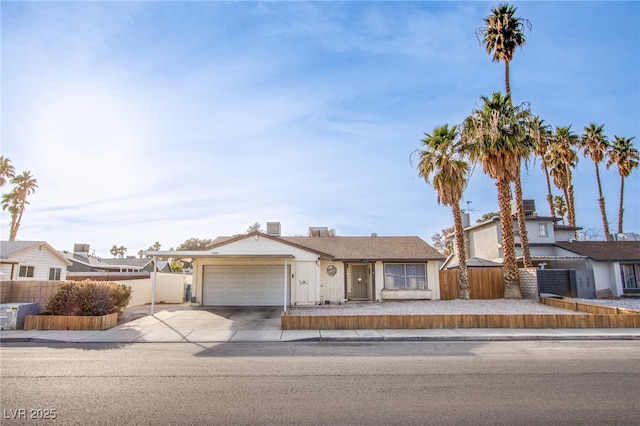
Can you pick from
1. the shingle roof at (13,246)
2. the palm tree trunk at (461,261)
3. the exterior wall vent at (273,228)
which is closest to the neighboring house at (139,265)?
the shingle roof at (13,246)

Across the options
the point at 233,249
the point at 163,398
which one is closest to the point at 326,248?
the point at 233,249

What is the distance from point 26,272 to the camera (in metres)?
23.8

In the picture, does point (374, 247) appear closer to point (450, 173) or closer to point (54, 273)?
point (450, 173)

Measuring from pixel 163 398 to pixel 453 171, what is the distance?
2002cm

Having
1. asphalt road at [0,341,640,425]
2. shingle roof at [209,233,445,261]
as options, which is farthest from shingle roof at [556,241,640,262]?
asphalt road at [0,341,640,425]

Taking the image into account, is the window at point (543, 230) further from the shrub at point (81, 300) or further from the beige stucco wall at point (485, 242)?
the shrub at point (81, 300)

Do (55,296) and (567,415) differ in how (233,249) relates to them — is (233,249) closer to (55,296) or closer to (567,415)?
(55,296)

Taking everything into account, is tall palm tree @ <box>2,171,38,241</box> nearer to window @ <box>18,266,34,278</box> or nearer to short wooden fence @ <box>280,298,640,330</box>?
window @ <box>18,266,34,278</box>

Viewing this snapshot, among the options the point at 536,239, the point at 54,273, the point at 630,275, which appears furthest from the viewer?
the point at 536,239

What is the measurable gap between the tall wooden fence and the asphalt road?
12.8m

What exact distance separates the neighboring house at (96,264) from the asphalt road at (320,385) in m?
32.8

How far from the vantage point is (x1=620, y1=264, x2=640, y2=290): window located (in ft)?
82.5

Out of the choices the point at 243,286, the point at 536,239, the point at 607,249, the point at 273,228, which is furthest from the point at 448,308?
the point at 607,249

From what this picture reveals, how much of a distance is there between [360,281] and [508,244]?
8737 millimetres
